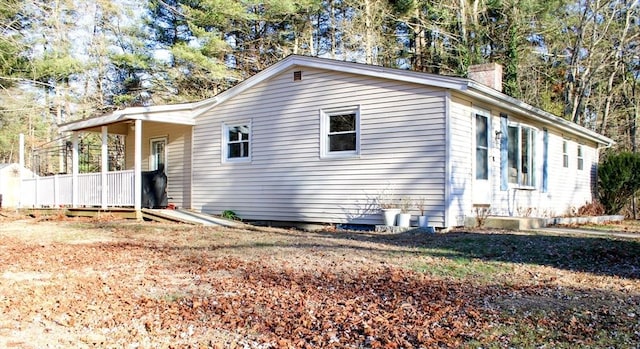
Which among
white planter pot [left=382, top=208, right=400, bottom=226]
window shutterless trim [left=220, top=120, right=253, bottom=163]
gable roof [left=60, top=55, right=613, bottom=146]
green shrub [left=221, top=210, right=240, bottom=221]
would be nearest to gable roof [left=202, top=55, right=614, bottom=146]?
gable roof [left=60, top=55, right=613, bottom=146]

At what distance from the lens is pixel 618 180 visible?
16641mm

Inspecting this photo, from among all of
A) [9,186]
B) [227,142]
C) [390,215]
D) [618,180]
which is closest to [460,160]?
[390,215]

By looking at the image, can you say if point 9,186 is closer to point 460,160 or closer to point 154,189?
point 154,189

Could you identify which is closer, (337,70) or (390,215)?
(390,215)

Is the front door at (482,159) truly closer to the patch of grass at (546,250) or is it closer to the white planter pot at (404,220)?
the white planter pot at (404,220)

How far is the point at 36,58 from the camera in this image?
18.2m

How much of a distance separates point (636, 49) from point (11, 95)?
26.7m

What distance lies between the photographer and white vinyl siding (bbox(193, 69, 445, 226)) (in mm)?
9812

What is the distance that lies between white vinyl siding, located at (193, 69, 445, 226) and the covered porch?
610mm

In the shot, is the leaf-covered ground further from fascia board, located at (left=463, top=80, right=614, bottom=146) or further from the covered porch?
the covered porch

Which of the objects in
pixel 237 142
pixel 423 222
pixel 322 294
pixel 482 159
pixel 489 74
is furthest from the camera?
pixel 237 142

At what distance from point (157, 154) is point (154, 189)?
200 cm

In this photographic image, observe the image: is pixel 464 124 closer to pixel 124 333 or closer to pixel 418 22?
pixel 124 333

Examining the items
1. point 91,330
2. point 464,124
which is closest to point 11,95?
point 464,124
